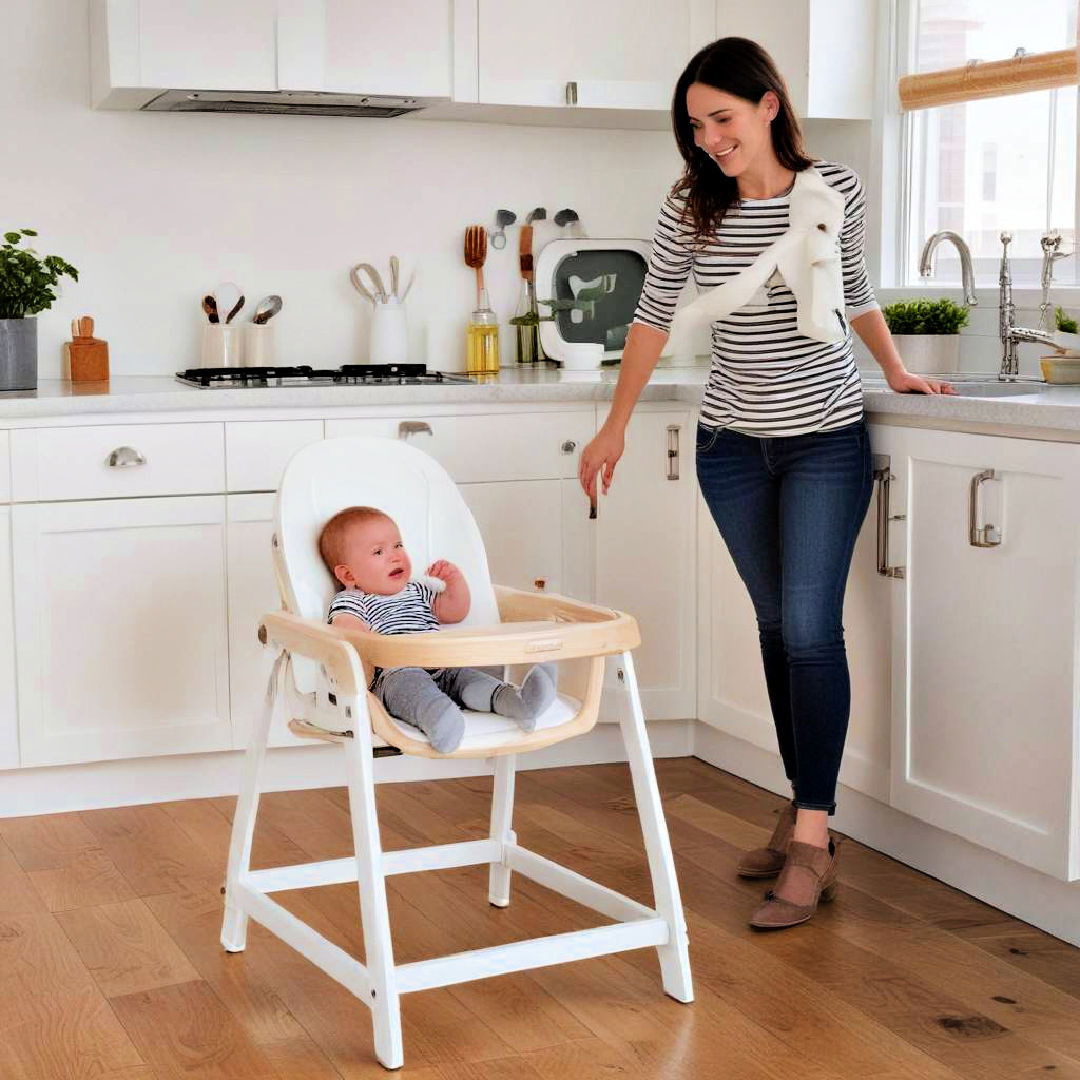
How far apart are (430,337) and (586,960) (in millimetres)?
2042

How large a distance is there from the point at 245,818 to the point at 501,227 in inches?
84.2

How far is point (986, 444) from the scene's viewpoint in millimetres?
2729

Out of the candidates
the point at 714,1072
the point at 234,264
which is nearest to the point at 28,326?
the point at 234,264

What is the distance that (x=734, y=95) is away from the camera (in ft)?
8.83

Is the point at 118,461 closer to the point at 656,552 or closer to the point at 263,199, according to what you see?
the point at 263,199

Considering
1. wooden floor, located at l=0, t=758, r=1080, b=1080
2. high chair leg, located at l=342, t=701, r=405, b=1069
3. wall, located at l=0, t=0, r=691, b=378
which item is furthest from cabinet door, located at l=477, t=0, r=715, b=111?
high chair leg, located at l=342, t=701, r=405, b=1069

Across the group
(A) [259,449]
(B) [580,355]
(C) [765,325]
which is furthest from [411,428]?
(C) [765,325]

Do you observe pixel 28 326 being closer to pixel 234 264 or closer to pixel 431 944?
pixel 234 264

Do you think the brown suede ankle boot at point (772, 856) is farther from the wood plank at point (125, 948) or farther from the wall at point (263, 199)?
the wall at point (263, 199)

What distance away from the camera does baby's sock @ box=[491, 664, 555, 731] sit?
243cm

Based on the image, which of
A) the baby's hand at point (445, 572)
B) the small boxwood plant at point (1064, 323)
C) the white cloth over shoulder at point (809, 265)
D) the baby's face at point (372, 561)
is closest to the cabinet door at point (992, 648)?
the white cloth over shoulder at point (809, 265)

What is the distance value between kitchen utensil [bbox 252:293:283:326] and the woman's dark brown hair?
4.89 ft

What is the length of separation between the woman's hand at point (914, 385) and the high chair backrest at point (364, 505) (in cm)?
81

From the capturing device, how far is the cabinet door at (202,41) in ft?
11.8
